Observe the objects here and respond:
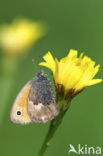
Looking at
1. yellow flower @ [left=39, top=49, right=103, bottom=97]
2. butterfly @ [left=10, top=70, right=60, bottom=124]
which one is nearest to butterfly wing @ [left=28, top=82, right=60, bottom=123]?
butterfly @ [left=10, top=70, right=60, bottom=124]

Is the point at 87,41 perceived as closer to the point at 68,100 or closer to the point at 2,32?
the point at 2,32

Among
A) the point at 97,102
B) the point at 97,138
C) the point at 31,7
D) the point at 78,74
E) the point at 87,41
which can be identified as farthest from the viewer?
the point at 31,7

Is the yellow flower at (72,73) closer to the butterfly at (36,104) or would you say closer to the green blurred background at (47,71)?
the butterfly at (36,104)

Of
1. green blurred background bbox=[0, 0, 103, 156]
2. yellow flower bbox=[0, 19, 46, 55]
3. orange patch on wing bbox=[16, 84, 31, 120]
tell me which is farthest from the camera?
yellow flower bbox=[0, 19, 46, 55]

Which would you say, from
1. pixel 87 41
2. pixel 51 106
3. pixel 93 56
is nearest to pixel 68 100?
pixel 51 106

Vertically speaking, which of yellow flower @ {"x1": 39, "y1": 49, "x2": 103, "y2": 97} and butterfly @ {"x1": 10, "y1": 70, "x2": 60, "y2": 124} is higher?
yellow flower @ {"x1": 39, "y1": 49, "x2": 103, "y2": 97}

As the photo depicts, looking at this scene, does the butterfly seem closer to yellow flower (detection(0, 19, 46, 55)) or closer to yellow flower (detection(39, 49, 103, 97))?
yellow flower (detection(39, 49, 103, 97))
